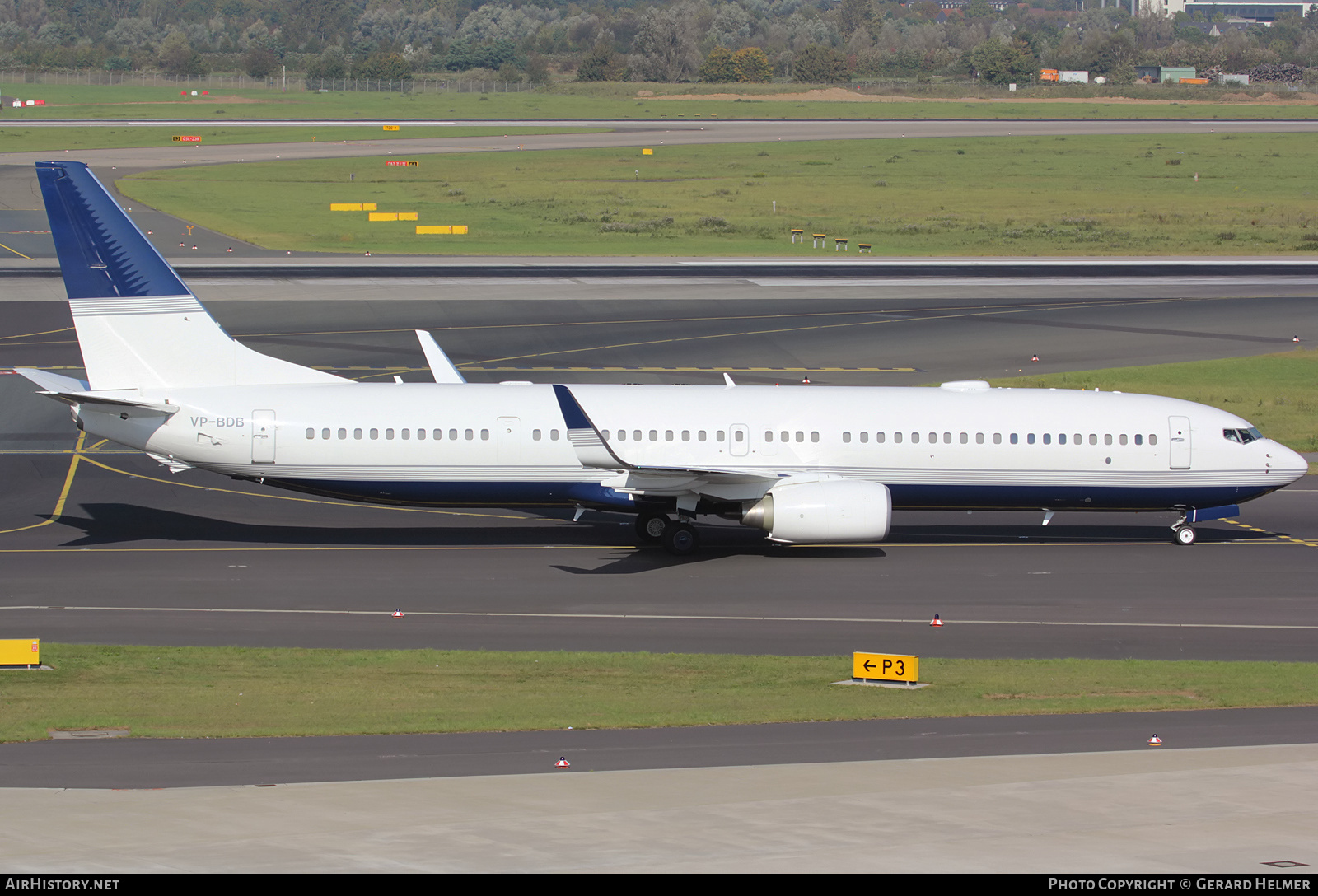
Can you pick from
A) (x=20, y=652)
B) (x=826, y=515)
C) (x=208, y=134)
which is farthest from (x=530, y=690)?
(x=208, y=134)

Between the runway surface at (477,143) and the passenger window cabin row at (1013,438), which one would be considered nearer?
the passenger window cabin row at (1013,438)

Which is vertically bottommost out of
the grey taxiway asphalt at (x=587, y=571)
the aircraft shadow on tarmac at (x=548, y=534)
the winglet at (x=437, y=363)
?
the aircraft shadow on tarmac at (x=548, y=534)

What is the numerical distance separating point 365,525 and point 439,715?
1688 cm

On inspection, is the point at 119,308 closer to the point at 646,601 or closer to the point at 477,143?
the point at 646,601

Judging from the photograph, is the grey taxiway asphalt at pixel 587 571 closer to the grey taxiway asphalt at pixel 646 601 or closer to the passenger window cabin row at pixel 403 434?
the grey taxiway asphalt at pixel 646 601

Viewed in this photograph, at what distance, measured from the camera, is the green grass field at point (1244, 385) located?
5256cm

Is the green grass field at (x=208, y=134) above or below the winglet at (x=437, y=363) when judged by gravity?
above

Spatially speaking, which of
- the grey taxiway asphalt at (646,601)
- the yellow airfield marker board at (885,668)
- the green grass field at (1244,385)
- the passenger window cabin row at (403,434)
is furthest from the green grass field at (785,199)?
the yellow airfield marker board at (885,668)

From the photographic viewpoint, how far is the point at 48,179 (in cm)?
3653

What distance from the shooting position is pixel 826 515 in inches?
1406

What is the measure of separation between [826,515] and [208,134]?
14447 cm

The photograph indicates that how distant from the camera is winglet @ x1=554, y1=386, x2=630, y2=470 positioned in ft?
117

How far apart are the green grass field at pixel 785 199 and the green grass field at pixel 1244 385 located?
110ft

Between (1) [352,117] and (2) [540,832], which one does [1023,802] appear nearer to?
(2) [540,832]
